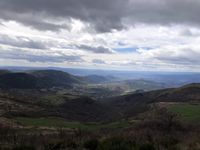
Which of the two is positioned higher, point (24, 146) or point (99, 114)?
point (24, 146)

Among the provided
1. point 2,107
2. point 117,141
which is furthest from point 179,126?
point 2,107

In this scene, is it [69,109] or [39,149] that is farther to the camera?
[69,109]

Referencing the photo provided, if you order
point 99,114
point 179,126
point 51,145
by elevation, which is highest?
point 51,145

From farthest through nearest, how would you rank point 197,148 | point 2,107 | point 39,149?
point 2,107
point 39,149
point 197,148

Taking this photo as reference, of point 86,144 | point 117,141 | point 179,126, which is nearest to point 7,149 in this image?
point 86,144

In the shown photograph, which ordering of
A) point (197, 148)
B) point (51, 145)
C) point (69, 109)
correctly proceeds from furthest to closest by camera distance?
point (69, 109)
point (51, 145)
point (197, 148)

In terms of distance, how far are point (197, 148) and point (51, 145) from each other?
11.9 meters

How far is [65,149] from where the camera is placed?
76.4ft

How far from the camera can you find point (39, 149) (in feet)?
75.3

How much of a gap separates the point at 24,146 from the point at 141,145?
9334 mm

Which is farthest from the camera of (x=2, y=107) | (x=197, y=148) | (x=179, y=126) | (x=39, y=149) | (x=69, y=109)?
(x=69, y=109)

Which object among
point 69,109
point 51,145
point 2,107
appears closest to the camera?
point 51,145

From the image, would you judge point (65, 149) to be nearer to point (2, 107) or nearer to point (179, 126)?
point (179, 126)

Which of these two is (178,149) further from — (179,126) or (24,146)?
(179,126)
